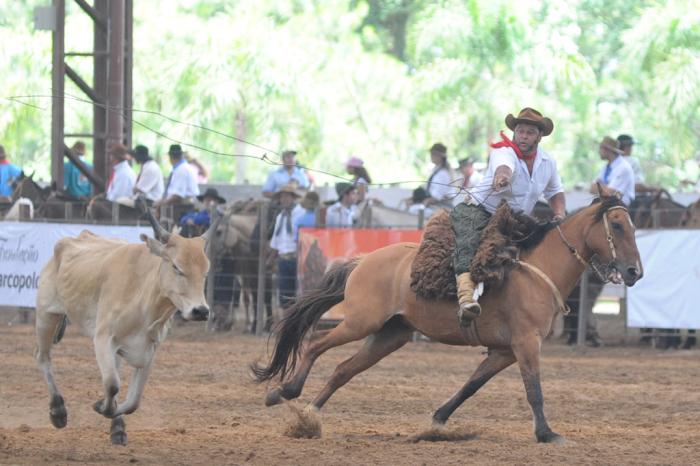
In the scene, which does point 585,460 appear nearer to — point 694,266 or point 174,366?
point 174,366

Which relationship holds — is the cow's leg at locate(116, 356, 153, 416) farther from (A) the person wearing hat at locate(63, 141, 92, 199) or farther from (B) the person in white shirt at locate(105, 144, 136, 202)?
(A) the person wearing hat at locate(63, 141, 92, 199)

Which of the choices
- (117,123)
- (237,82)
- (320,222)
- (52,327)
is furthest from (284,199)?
(237,82)

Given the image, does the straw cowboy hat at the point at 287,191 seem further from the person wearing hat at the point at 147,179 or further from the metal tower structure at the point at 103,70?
the metal tower structure at the point at 103,70

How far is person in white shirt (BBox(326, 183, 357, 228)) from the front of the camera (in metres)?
18.3

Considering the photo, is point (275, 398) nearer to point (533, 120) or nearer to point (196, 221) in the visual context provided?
point (533, 120)

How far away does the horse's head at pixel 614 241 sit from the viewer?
9328 mm

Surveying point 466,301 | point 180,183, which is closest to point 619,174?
point 180,183

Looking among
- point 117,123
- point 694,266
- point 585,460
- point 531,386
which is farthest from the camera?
point 117,123

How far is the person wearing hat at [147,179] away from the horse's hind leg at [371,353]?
1077 cm

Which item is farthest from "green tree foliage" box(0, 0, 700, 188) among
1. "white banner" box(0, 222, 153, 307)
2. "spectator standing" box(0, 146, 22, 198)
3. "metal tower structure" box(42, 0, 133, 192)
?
"white banner" box(0, 222, 153, 307)

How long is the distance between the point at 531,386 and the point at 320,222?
375 inches

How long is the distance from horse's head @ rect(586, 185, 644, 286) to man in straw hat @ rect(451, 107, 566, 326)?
1.36 feet

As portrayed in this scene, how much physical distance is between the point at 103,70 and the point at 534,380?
1370 cm

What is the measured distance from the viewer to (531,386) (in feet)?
29.5
